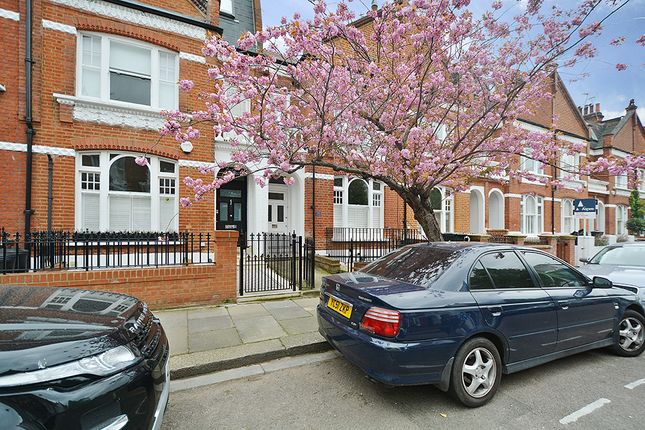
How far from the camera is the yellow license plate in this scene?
3.17 metres

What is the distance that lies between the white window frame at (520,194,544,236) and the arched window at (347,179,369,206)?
10.4m

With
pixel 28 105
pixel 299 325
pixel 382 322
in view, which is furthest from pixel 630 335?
pixel 28 105

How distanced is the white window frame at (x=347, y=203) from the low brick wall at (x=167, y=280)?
5.95 metres

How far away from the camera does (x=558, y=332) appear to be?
11.3ft

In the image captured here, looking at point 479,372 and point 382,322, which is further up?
point 382,322

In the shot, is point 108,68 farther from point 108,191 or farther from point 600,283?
point 600,283

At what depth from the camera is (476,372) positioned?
2941 mm

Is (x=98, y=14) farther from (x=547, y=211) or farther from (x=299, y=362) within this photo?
(x=547, y=211)

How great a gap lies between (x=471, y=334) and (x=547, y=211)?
63.1 ft

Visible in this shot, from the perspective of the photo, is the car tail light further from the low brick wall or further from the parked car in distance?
the parked car in distance

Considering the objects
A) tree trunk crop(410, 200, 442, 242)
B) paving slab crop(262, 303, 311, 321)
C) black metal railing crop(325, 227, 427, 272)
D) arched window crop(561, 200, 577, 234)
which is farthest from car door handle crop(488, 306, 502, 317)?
arched window crop(561, 200, 577, 234)

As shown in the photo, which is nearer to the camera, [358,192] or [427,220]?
[427,220]

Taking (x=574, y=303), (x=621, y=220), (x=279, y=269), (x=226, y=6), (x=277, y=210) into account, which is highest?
(x=226, y=6)

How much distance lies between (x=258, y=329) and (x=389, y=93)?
4.61 metres
